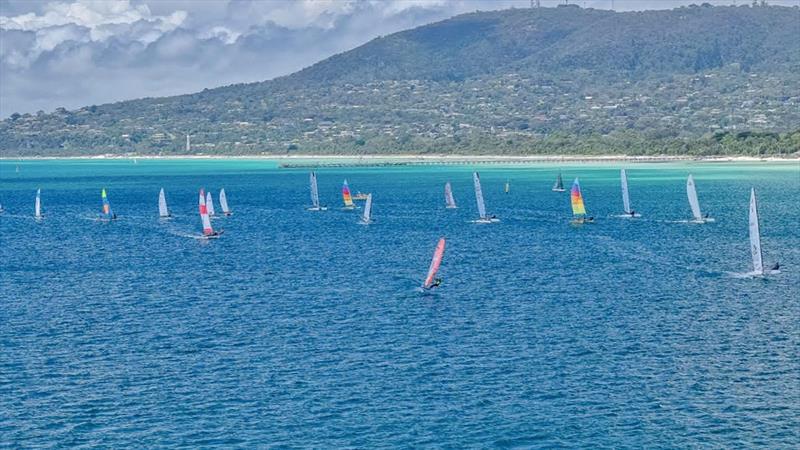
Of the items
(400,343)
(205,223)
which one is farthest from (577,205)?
(400,343)

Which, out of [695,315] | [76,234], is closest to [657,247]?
[695,315]

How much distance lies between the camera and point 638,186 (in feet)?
630

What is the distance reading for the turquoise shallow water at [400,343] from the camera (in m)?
44.9

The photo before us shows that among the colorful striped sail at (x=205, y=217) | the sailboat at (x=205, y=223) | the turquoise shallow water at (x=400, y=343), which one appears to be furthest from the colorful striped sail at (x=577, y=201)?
the colorful striped sail at (x=205, y=217)

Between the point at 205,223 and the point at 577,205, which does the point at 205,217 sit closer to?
the point at 205,223

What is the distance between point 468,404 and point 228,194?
14479 cm

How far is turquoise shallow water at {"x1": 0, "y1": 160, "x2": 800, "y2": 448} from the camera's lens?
44938 mm

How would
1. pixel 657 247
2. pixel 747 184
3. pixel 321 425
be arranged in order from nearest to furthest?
pixel 321 425, pixel 657 247, pixel 747 184

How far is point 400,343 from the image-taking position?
189 feet

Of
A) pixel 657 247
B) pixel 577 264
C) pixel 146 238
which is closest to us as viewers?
pixel 577 264

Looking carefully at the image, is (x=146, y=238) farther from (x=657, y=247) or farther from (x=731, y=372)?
(x=731, y=372)

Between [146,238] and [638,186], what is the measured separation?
97313mm

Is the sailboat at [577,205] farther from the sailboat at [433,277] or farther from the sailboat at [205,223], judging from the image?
the sailboat at [433,277]

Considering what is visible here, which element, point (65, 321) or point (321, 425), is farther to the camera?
point (65, 321)
